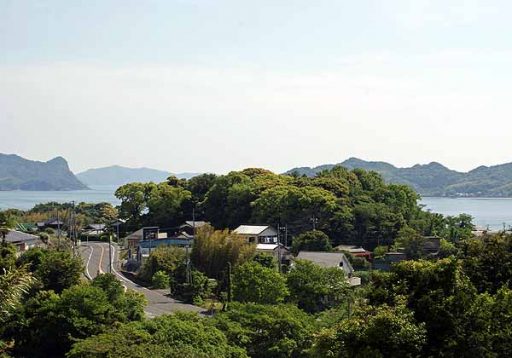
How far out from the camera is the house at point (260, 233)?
35.0 meters

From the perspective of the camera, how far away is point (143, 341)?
14.2 meters

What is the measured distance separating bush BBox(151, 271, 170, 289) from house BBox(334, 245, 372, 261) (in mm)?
10164

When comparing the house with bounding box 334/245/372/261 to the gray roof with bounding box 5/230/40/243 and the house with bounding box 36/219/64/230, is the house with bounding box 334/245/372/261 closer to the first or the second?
the gray roof with bounding box 5/230/40/243

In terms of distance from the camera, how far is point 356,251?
35.0 metres

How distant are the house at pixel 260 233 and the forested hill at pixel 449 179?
12397cm

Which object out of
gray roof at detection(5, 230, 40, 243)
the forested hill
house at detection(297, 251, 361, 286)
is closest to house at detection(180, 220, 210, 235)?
gray roof at detection(5, 230, 40, 243)

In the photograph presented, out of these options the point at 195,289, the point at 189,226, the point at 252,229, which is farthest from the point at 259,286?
the point at 189,226

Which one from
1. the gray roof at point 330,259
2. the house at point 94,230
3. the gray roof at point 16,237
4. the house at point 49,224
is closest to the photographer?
the gray roof at point 330,259

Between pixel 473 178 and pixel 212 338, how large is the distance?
171867mm

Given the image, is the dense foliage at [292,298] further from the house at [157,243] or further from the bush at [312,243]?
the house at [157,243]

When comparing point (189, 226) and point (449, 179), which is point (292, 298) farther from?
point (449, 179)

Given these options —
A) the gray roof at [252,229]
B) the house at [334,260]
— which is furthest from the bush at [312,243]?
the house at [334,260]

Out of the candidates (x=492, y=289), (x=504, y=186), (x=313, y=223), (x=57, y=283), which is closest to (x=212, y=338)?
(x=492, y=289)

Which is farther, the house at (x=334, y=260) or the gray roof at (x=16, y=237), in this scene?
the gray roof at (x=16, y=237)
